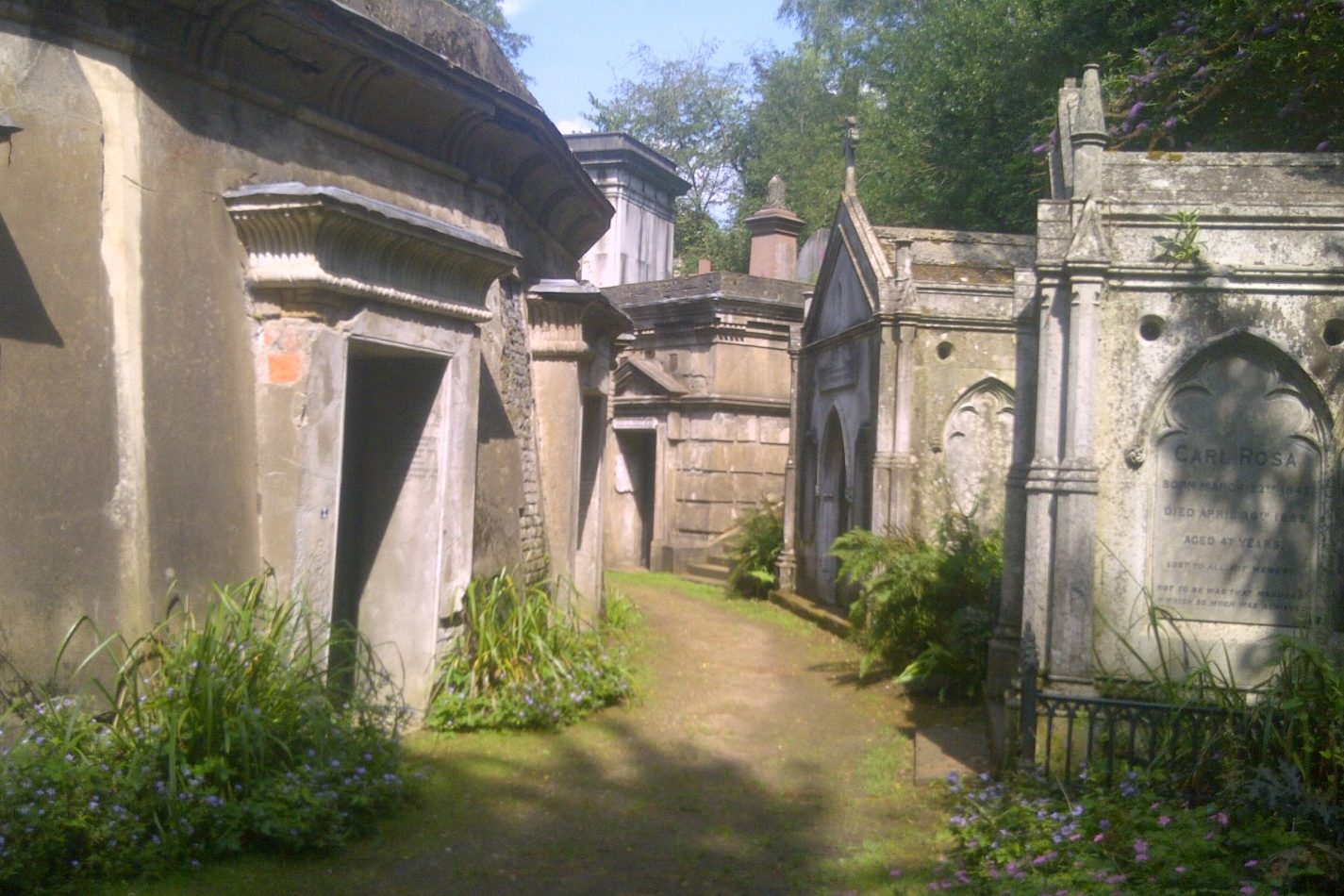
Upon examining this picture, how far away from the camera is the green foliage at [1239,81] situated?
9914 millimetres

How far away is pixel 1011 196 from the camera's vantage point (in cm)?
1650

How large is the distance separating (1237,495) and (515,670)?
469 cm

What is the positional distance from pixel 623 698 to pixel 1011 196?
415 inches

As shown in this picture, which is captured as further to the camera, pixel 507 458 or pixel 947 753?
pixel 507 458

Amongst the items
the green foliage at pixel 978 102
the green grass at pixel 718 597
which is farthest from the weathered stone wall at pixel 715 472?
the green foliage at pixel 978 102

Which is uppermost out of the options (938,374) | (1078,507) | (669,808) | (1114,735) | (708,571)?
(938,374)

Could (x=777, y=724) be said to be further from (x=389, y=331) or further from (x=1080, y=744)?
(x=389, y=331)

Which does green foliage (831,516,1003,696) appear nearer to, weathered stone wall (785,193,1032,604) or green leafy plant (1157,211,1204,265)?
weathered stone wall (785,193,1032,604)

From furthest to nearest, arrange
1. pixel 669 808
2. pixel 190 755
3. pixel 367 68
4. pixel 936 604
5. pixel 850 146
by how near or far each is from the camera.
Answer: pixel 850 146 < pixel 936 604 < pixel 367 68 < pixel 669 808 < pixel 190 755

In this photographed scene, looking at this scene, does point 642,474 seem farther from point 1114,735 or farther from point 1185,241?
point 1114,735

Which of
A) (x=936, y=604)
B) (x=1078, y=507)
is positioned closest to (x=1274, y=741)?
(x=1078, y=507)

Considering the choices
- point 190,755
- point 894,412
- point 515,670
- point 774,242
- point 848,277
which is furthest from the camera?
point 774,242

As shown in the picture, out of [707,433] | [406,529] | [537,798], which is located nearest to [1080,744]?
[537,798]

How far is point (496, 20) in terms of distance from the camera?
106 ft
